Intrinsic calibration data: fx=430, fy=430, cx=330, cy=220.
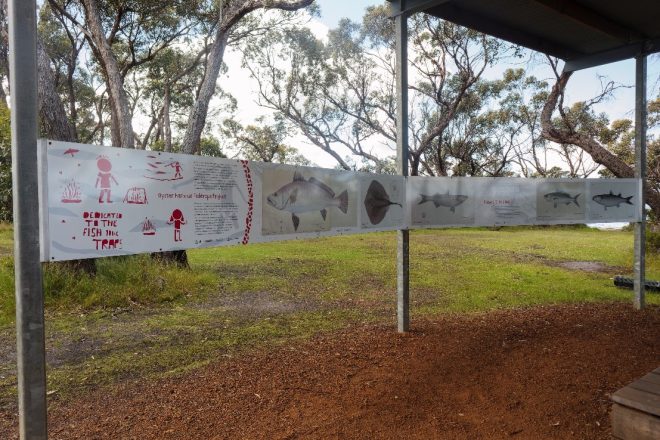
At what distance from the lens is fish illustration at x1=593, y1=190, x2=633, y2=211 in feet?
17.8

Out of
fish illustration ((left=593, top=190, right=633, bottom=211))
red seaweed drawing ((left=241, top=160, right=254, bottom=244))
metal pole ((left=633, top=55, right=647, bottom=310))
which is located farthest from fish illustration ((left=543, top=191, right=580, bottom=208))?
red seaweed drawing ((left=241, top=160, right=254, bottom=244))

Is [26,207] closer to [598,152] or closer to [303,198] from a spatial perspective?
[303,198]

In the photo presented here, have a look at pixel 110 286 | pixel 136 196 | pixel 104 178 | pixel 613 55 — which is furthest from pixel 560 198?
pixel 110 286

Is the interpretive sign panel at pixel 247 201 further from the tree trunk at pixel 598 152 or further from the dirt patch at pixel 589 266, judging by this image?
the tree trunk at pixel 598 152

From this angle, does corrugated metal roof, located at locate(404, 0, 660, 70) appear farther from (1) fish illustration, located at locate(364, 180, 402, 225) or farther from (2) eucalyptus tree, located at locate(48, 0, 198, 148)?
(2) eucalyptus tree, located at locate(48, 0, 198, 148)

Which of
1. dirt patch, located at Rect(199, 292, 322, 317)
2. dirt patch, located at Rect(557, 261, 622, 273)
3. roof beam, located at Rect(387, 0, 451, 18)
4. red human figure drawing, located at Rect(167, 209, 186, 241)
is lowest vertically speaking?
dirt patch, located at Rect(557, 261, 622, 273)

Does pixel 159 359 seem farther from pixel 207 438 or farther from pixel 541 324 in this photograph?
pixel 541 324

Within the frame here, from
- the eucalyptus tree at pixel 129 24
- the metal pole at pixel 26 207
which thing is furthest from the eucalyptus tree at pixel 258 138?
the metal pole at pixel 26 207

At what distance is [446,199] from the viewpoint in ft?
14.9

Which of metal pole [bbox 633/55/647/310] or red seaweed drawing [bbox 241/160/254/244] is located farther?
metal pole [bbox 633/55/647/310]

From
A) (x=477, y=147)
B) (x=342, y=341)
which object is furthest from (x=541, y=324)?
(x=477, y=147)

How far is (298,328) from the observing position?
15.9ft

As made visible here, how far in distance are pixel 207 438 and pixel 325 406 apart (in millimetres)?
761

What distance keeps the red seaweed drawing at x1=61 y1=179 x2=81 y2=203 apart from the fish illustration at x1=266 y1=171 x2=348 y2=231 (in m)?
1.37
